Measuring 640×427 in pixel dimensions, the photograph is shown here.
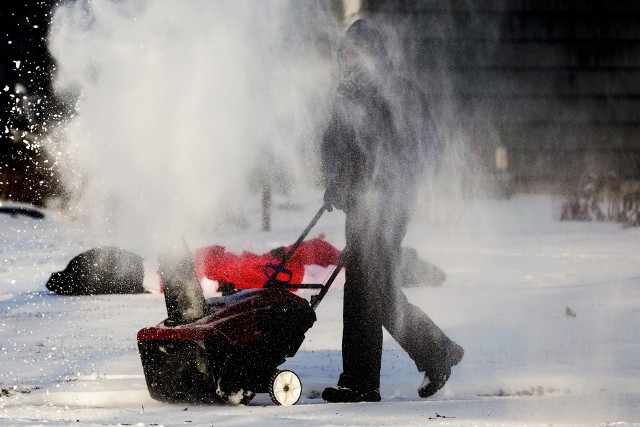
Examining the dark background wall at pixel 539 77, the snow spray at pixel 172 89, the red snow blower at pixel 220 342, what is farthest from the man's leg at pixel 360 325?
the dark background wall at pixel 539 77

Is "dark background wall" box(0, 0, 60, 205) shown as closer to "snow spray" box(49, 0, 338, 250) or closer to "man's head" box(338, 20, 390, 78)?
"snow spray" box(49, 0, 338, 250)

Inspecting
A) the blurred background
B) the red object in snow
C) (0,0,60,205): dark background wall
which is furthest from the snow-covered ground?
(0,0,60,205): dark background wall

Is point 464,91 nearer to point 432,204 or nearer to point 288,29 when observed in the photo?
point 432,204

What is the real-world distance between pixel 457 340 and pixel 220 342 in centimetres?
249

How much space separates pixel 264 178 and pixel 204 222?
1.23 m

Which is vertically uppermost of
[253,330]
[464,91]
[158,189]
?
[464,91]

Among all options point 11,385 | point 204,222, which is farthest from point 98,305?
point 204,222

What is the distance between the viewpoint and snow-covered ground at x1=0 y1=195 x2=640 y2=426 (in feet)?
14.4

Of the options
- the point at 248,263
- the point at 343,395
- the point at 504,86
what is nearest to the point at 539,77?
the point at 504,86

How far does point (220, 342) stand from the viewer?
14.8ft

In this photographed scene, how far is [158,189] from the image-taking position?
5.29m

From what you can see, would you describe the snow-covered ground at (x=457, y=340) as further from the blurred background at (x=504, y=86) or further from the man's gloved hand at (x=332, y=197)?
the blurred background at (x=504, y=86)

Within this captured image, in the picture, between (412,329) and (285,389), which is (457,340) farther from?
(285,389)

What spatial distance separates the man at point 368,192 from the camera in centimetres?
488
